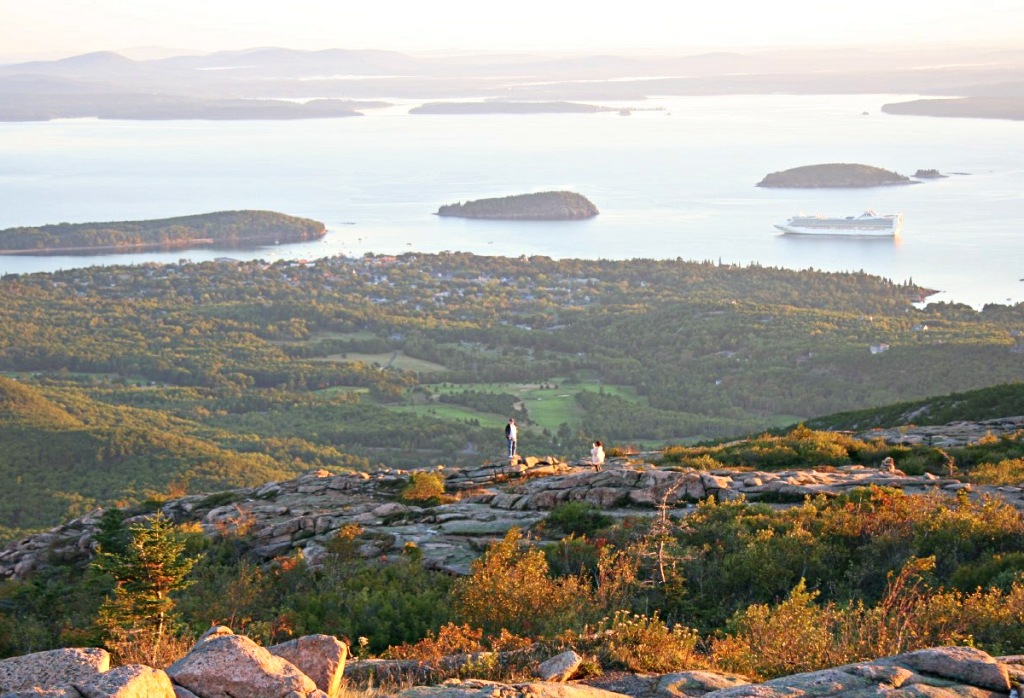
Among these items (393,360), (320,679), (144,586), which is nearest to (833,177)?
(393,360)

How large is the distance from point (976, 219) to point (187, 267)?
3134 inches

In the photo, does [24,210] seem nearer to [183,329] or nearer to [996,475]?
[183,329]

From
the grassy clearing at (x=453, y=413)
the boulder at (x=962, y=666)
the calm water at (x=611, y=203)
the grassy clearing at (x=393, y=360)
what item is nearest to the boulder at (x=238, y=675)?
the boulder at (x=962, y=666)

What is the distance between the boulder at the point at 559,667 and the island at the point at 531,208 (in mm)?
126880

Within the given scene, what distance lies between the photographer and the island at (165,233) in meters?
116

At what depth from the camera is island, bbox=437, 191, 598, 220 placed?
135 metres

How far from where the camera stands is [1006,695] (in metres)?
7.18

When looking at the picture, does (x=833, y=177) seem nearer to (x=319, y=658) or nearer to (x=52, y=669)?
(x=319, y=658)

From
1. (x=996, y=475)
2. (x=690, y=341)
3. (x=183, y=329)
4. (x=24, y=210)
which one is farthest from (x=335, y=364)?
(x=24, y=210)

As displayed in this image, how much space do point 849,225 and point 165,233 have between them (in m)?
71.4

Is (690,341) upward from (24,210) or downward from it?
downward

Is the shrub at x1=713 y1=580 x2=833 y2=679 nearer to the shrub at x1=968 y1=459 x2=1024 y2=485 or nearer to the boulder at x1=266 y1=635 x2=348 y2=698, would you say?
the boulder at x1=266 y1=635 x2=348 y2=698

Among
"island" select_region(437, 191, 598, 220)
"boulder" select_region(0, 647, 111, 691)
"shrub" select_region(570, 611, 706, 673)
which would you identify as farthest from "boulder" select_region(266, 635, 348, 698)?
"island" select_region(437, 191, 598, 220)

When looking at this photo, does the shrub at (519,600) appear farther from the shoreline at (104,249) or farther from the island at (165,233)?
the shoreline at (104,249)
